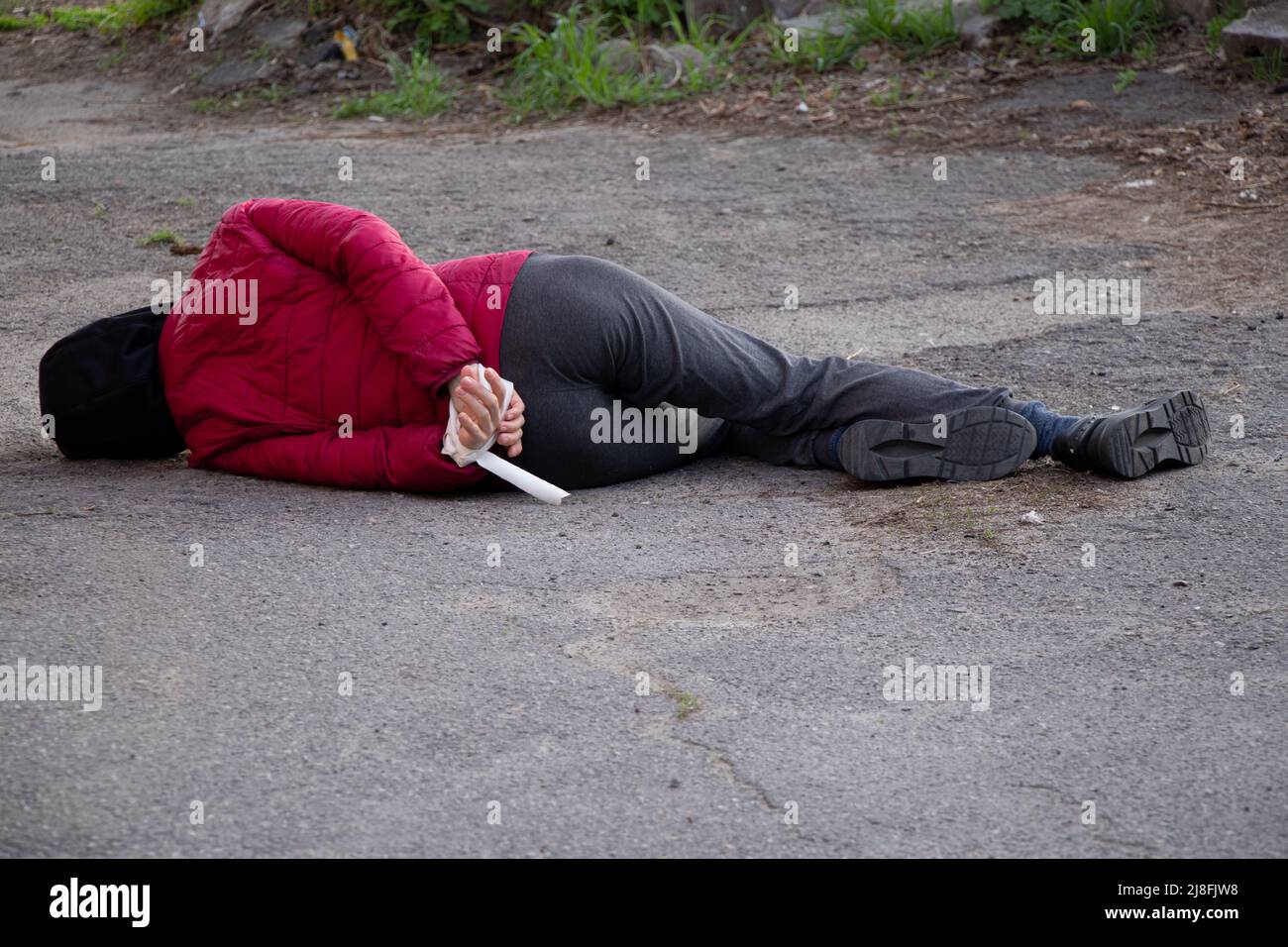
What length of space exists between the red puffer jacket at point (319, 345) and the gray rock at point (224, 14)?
894 centimetres

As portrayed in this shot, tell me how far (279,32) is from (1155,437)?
31.4ft

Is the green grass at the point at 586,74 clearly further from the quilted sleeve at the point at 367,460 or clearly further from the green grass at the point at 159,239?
the quilted sleeve at the point at 367,460

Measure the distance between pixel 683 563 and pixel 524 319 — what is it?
2.47ft

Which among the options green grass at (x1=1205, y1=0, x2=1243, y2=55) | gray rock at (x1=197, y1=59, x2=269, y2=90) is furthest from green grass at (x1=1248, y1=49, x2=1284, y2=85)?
gray rock at (x1=197, y1=59, x2=269, y2=90)

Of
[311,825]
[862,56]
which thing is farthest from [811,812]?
[862,56]

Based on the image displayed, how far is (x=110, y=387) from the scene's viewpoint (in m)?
3.80

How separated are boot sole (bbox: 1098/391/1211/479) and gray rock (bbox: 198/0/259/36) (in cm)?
1007

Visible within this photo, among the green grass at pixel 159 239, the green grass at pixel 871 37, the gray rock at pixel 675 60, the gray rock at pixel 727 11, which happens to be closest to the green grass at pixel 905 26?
the green grass at pixel 871 37

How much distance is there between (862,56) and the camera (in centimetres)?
963

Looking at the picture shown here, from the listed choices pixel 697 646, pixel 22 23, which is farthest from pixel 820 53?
pixel 22 23

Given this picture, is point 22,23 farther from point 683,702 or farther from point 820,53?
point 683,702

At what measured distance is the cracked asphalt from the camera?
2334 millimetres

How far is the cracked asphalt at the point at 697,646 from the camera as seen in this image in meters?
2.33

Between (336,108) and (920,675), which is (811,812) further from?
(336,108)
